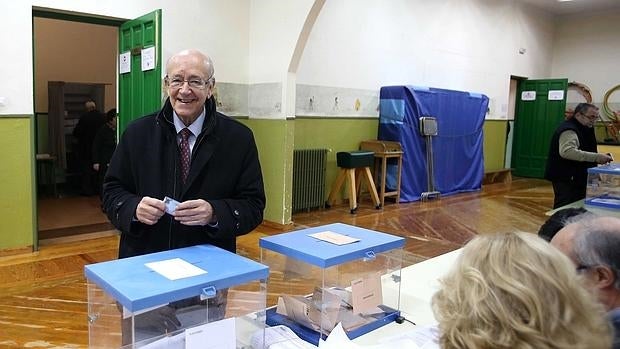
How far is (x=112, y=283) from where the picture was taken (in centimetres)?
112

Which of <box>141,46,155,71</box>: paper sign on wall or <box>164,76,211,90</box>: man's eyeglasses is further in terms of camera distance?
<box>141,46,155,71</box>: paper sign on wall

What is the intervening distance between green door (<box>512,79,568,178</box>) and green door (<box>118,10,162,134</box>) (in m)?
8.91

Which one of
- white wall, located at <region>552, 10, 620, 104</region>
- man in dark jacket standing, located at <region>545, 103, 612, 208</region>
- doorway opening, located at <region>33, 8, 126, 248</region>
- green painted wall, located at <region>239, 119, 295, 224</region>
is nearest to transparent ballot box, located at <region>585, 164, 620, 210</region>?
man in dark jacket standing, located at <region>545, 103, 612, 208</region>

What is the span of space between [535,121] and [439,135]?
4.12 m

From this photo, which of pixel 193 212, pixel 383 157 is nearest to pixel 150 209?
pixel 193 212

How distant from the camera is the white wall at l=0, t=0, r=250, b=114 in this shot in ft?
13.5

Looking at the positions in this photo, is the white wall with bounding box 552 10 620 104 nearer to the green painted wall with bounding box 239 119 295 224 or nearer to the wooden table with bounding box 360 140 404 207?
the wooden table with bounding box 360 140 404 207

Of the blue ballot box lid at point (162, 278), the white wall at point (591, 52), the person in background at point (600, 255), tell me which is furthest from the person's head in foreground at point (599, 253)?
the white wall at point (591, 52)

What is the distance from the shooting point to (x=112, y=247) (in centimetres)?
455

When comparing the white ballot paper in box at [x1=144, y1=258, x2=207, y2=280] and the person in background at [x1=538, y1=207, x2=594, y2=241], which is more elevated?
the person in background at [x1=538, y1=207, x2=594, y2=241]

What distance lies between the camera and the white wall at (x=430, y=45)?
6727mm

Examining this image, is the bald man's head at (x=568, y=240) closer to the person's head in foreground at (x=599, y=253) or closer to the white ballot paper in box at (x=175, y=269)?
the person's head in foreground at (x=599, y=253)

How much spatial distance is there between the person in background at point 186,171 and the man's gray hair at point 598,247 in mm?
1032

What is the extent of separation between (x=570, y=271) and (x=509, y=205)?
7182mm
